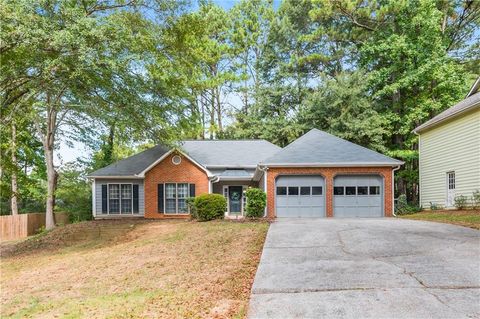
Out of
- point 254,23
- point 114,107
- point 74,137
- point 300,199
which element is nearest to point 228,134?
point 254,23

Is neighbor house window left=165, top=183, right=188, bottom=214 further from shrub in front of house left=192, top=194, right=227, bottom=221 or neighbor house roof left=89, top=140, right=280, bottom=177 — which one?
shrub in front of house left=192, top=194, right=227, bottom=221

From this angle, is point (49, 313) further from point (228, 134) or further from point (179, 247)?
point (228, 134)

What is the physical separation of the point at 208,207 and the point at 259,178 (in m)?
5.79

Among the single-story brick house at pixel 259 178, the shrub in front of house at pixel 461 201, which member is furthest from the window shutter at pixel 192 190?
the shrub in front of house at pixel 461 201

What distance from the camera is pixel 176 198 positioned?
21453 mm

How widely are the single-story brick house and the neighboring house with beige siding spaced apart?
2.99m

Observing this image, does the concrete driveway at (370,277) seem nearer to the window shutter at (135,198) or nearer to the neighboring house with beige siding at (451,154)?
the neighboring house with beige siding at (451,154)

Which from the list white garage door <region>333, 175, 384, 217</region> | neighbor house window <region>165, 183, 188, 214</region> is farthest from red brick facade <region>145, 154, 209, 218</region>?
white garage door <region>333, 175, 384, 217</region>

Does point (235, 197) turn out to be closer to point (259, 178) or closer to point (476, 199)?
point (259, 178)

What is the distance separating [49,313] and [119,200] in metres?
15.7

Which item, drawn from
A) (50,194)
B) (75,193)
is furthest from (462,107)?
(75,193)

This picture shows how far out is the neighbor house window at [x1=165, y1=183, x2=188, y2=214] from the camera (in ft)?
70.1

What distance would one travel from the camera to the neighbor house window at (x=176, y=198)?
2136cm

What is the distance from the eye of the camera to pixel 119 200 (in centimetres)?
2156
